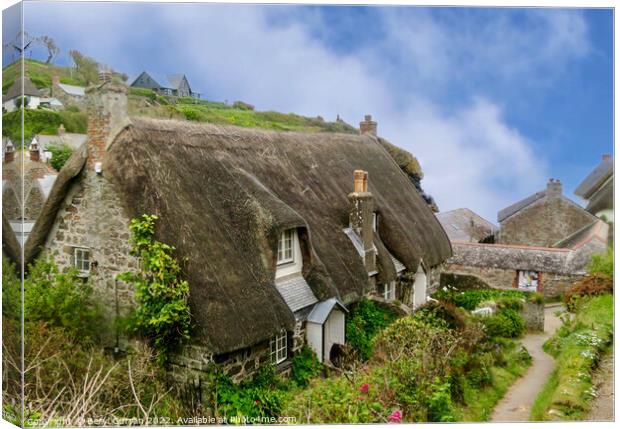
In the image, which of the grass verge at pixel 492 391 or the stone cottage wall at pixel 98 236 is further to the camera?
the grass verge at pixel 492 391

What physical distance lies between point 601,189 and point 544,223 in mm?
2792

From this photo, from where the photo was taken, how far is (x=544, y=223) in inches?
481

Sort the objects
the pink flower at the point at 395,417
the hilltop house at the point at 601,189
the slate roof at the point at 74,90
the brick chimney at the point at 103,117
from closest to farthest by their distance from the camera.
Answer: the pink flower at the point at 395,417 < the slate roof at the point at 74,90 < the brick chimney at the point at 103,117 < the hilltop house at the point at 601,189

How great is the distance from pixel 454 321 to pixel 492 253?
4.41m

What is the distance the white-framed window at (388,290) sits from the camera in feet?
50.9

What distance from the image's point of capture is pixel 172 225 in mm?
9414

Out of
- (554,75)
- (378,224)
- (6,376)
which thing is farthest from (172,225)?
(378,224)

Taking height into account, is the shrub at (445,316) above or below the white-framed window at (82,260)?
below

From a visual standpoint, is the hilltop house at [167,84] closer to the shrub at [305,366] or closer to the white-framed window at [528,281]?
the shrub at [305,366]

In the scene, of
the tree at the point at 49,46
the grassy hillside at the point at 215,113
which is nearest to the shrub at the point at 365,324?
the grassy hillside at the point at 215,113

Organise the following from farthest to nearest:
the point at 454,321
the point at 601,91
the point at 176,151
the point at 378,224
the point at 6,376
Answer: the point at 378,224, the point at 454,321, the point at 176,151, the point at 601,91, the point at 6,376

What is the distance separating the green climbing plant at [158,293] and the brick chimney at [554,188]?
20.3 feet

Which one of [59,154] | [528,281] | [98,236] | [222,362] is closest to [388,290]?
[528,281]

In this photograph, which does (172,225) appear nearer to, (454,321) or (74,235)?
(74,235)
